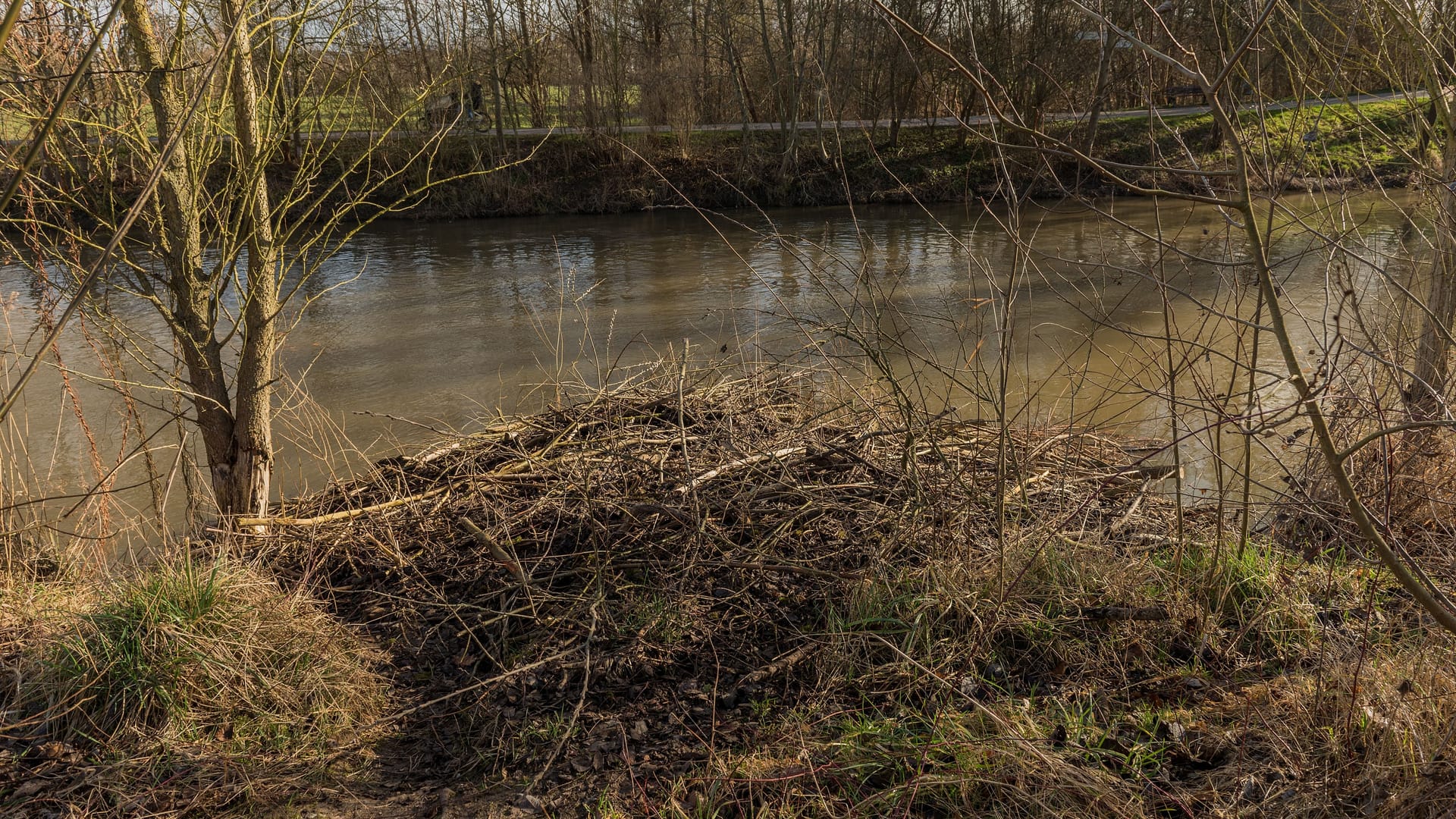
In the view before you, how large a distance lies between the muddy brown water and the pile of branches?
383 mm

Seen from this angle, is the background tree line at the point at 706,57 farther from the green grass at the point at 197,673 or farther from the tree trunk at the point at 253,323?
the green grass at the point at 197,673

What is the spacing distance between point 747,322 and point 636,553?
716 cm

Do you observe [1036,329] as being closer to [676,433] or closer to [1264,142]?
[676,433]

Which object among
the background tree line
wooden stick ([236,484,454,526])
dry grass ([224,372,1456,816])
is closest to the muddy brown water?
wooden stick ([236,484,454,526])

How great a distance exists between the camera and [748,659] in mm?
3533

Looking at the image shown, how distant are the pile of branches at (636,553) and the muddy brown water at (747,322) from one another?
15.1 inches

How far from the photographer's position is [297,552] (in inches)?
172

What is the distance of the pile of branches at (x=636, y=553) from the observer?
3264 millimetres

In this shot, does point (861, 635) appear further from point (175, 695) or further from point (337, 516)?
point (337, 516)

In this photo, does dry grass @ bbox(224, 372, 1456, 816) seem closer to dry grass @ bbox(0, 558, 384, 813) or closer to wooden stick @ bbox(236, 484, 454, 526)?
wooden stick @ bbox(236, 484, 454, 526)

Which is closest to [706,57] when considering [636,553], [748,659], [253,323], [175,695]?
[253,323]

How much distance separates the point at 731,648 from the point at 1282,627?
1.90 m

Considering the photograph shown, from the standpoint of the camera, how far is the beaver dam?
276cm

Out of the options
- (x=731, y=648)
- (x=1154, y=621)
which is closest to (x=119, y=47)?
(x=731, y=648)
